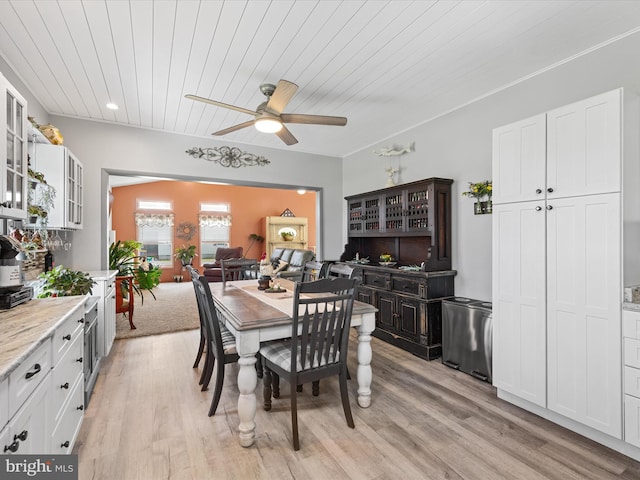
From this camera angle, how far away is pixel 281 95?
2635mm

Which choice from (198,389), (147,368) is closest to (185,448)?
(198,389)

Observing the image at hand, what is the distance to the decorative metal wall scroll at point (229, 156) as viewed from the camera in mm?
4793

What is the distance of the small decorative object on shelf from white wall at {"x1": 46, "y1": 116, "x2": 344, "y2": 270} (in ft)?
9.11

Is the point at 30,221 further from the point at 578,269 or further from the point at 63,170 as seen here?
the point at 578,269

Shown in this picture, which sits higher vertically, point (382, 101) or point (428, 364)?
point (382, 101)

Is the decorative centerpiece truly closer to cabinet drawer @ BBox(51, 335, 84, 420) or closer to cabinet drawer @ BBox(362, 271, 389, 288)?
cabinet drawer @ BBox(362, 271, 389, 288)

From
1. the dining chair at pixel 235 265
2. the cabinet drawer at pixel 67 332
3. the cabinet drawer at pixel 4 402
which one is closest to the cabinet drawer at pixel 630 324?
the cabinet drawer at pixel 4 402

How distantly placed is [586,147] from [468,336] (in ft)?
6.16

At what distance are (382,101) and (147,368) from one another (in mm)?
3793

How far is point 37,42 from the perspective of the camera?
8.09 feet

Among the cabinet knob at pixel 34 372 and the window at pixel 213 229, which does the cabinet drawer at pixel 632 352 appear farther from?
the window at pixel 213 229

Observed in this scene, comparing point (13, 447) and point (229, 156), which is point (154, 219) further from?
point (13, 447)

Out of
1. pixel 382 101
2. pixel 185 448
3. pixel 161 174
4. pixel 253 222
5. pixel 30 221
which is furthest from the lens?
pixel 253 222

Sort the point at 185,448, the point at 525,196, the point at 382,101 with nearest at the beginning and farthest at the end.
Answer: the point at 185,448
the point at 525,196
the point at 382,101
